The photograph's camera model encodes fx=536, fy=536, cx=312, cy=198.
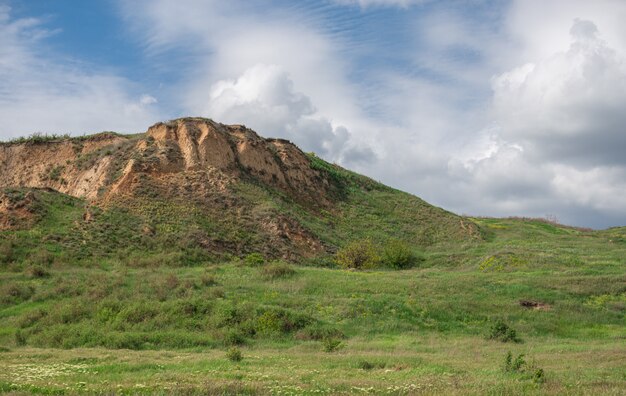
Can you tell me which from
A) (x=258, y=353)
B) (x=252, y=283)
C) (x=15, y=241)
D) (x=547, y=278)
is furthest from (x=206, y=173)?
(x=258, y=353)

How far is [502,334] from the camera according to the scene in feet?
65.0

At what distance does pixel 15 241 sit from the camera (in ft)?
108

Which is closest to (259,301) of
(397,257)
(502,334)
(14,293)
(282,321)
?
(282,321)

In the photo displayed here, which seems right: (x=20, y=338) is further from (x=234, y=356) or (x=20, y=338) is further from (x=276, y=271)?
(x=276, y=271)

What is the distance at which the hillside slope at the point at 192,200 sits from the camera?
37625 mm

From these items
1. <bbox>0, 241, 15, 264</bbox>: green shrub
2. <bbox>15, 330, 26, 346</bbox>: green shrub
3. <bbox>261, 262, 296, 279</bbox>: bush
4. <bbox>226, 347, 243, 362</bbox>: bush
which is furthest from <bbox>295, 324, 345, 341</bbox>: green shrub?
<bbox>0, 241, 15, 264</bbox>: green shrub

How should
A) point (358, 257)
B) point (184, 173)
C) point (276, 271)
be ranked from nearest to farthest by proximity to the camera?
point (276, 271) < point (358, 257) < point (184, 173)

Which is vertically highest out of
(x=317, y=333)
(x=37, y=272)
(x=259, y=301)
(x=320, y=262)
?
(x=320, y=262)

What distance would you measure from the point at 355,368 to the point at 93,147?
4516 cm

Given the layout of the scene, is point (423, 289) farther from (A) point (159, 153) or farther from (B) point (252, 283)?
(A) point (159, 153)

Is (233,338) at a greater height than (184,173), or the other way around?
(184,173)

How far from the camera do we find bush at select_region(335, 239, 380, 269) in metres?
39.8

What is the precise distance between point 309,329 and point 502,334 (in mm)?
7177

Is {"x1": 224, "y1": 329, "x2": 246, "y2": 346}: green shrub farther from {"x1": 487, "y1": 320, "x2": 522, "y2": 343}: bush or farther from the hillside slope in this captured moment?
the hillside slope
